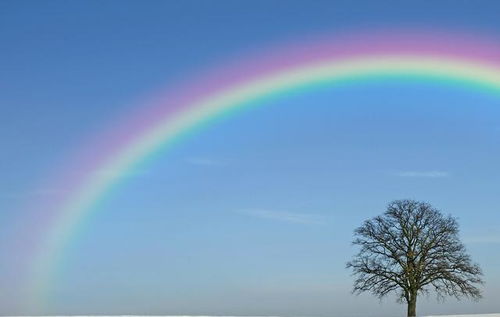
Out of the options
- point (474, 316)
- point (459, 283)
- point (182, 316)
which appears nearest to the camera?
point (182, 316)

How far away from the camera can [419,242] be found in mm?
65500

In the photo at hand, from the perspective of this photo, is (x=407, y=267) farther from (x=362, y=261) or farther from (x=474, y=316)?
(x=474, y=316)

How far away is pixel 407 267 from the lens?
2557 inches

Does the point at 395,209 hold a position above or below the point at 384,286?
above

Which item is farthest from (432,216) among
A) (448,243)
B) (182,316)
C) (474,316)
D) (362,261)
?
(182,316)

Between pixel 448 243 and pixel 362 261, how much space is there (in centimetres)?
798

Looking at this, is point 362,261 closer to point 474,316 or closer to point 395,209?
point 395,209

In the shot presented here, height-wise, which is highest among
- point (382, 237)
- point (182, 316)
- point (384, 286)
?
point (382, 237)

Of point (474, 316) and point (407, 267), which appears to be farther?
point (407, 267)

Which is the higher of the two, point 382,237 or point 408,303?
point 382,237

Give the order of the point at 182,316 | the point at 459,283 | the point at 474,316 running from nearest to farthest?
1. the point at 182,316
2. the point at 474,316
3. the point at 459,283

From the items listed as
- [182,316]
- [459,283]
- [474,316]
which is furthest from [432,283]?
[182,316]

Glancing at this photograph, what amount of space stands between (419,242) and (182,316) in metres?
30.5

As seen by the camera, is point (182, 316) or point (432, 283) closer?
point (182, 316)
